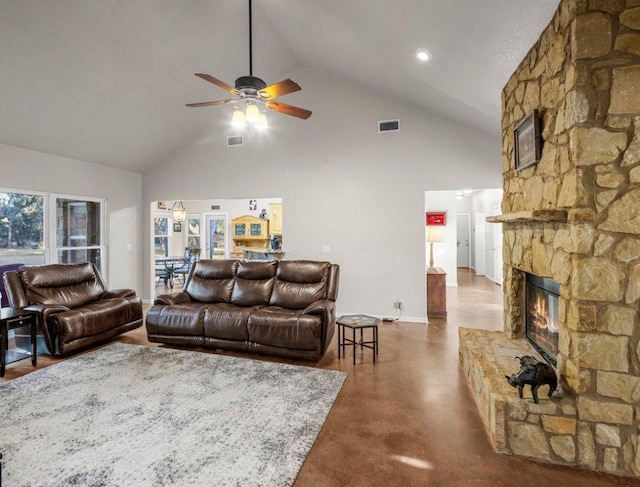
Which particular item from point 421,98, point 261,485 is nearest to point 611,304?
point 261,485

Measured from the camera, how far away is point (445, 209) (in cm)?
859

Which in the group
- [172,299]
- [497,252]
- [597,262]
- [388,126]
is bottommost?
[172,299]

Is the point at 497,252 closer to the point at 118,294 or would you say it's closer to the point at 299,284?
the point at 299,284

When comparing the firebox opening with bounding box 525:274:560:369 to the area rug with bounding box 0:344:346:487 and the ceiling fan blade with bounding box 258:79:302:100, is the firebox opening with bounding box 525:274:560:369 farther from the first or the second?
the ceiling fan blade with bounding box 258:79:302:100

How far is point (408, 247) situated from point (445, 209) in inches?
146

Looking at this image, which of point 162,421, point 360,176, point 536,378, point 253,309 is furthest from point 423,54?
point 162,421

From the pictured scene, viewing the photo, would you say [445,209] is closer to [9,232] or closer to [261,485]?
[261,485]

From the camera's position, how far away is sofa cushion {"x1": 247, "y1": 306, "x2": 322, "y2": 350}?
11.9 feet

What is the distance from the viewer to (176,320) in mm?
4156

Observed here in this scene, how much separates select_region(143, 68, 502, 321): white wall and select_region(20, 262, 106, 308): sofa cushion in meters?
2.65

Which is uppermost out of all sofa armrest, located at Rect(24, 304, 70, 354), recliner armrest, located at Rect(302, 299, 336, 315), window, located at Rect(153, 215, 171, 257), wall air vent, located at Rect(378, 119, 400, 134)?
wall air vent, located at Rect(378, 119, 400, 134)

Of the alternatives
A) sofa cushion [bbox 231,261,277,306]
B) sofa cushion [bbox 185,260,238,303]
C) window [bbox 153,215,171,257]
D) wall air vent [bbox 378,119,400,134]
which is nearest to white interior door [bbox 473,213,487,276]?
wall air vent [bbox 378,119,400,134]

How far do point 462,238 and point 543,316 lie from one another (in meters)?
9.76

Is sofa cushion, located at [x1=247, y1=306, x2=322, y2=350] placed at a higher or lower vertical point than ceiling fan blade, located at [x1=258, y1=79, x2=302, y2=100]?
lower
